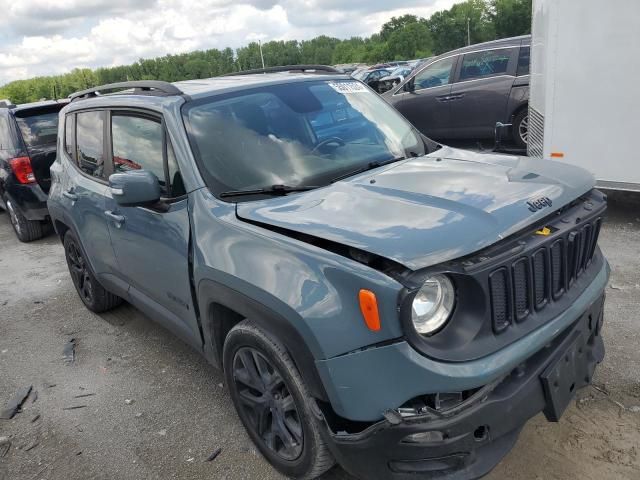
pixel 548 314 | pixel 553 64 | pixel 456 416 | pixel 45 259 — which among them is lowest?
pixel 45 259

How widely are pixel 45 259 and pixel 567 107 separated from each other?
6.48 meters

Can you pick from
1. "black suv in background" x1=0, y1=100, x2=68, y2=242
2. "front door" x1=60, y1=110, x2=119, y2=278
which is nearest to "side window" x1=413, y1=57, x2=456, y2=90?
"black suv in background" x1=0, y1=100, x2=68, y2=242

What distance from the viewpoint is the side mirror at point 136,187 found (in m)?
2.95

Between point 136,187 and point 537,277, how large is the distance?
2.03 meters

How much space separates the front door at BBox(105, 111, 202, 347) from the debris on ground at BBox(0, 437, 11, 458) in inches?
43.7

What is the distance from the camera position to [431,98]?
9633 millimetres

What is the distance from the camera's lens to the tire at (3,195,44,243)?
7.92 m

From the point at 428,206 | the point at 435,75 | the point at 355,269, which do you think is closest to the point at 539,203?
the point at 428,206

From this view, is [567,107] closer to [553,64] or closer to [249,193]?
[553,64]

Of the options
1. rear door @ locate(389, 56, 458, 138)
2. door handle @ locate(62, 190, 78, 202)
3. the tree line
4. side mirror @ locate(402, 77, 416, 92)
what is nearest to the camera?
door handle @ locate(62, 190, 78, 202)

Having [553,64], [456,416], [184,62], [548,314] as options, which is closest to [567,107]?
[553,64]

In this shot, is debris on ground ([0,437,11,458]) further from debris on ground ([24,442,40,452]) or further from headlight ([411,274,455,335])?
headlight ([411,274,455,335])

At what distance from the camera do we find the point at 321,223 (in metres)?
2.32

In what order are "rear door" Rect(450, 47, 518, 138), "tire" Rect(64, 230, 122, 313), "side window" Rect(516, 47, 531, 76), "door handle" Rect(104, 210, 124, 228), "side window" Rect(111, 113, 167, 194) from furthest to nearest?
"rear door" Rect(450, 47, 518, 138) → "side window" Rect(516, 47, 531, 76) → "tire" Rect(64, 230, 122, 313) → "door handle" Rect(104, 210, 124, 228) → "side window" Rect(111, 113, 167, 194)
